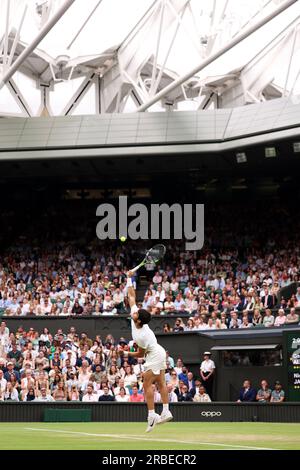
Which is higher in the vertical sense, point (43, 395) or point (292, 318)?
point (292, 318)

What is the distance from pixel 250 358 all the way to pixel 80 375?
5.40 m

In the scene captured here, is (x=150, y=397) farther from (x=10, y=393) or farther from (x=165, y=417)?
(x=10, y=393)

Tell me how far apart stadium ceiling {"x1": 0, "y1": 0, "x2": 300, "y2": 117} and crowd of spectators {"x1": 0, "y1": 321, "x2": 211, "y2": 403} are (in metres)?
11.4

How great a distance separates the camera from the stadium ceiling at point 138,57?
125 feet

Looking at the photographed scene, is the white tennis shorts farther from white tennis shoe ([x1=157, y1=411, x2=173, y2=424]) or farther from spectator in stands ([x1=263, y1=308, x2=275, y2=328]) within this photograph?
spectator in stands ([x1=263, y1=308, x2=275, y2=328])

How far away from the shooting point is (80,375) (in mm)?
26297

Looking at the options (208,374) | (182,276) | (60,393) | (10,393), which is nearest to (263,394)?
Result: (208,374)

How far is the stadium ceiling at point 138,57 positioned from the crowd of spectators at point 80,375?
37.3 ft

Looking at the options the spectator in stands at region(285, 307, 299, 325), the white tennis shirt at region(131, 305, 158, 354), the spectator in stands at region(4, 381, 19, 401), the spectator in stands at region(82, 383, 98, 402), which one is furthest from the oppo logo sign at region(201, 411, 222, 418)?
the white tennis shirt at region(131, 305, 158, 354)

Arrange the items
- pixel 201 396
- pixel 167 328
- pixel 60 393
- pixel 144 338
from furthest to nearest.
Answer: pixel 167 328, pixel 60 393, pixel 201 396, pixel 144 338

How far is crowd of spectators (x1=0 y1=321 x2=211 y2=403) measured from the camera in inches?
993

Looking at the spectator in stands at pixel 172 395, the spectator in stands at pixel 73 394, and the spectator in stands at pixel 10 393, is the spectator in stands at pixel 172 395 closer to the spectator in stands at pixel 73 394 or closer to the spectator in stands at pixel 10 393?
the spectator in stands at pixel 73 394
